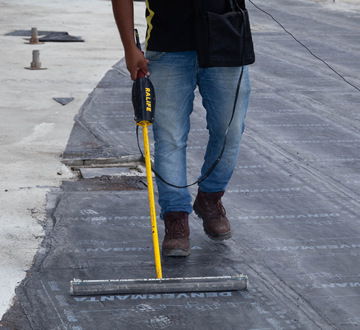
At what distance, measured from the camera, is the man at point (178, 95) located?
2.72 m

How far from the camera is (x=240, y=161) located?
450cm

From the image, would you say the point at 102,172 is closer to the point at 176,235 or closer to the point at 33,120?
the point at 176,235

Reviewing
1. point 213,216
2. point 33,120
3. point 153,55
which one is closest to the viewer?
point 153,55

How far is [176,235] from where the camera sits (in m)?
2.92

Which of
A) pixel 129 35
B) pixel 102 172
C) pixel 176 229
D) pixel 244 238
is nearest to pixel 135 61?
pixel 129 35

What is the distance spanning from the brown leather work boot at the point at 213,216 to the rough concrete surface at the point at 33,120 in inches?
37.0

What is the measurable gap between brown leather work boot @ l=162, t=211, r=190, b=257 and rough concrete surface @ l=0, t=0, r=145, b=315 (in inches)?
28.1

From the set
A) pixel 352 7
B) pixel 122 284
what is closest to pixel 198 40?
pixel 122 284

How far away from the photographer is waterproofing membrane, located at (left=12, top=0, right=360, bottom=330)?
7.80ft

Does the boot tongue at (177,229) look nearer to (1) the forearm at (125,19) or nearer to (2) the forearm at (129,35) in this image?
(2) the forearm at (129,35)

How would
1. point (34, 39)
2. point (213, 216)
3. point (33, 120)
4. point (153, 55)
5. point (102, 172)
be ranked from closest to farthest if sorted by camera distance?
point (153, 55) < point (213, 216) < point (102, 172) < point (33, 120) < point (34, 39)

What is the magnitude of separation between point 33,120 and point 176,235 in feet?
9.92

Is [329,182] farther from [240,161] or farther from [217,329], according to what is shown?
[217,329]

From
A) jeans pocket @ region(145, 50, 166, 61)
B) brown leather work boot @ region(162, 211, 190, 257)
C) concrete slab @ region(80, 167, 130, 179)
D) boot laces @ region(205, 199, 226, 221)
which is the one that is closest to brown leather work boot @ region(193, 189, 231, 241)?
boot laces @ region(205, 199, 226, 221)
